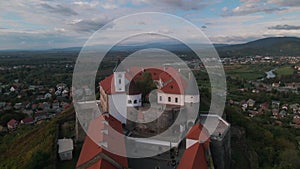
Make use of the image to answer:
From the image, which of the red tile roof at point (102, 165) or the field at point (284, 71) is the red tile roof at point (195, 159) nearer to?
the red tile roof at point (102, 165)

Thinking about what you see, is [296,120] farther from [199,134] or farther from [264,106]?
[199,134]

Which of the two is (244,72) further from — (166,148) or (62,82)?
(166,148)

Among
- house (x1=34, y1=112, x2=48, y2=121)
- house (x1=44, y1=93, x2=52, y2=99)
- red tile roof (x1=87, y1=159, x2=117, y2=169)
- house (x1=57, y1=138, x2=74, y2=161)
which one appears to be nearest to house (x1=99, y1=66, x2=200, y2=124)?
house (x1=57, y1=138, x2=74, y2=161)

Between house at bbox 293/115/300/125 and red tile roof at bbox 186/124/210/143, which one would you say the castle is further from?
house at bbox 293/115/300/125

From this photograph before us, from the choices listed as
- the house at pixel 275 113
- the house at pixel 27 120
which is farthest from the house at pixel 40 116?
the house at pixel 275 113

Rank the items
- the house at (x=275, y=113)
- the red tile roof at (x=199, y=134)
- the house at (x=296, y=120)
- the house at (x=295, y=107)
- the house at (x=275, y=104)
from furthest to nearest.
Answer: the house at (x=275, y=104), the house at (x=295, y=107), the house at (x=275, y=113), the house at (x=296, y=120), the red tile roof at (x=199, y=134)

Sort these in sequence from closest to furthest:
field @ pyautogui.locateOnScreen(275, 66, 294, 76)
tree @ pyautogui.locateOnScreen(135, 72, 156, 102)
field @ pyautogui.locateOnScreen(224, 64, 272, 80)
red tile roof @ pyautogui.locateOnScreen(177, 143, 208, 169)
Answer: red tile roof @ pyautogui.locateOnScreen(177, 143, 208, 169) → tree @ pyautogui.locateOnScreen(135, 72, 156, 102) → field @ pyautogui.locateOnScreen(224, 64, 272, 80) → field @ pyautogui.locateOnScreen(275, 66, 294, 76)

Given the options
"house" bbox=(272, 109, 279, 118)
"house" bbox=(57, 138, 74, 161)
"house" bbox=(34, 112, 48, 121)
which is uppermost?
"house" bbox=(57, 138, 74, 161)

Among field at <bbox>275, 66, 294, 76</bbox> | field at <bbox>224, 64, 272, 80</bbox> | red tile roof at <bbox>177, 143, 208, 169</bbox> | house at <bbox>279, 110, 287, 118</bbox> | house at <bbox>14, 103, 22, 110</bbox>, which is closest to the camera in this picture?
red tile roof at <bbox>177, 143, 208, 169</bbox>

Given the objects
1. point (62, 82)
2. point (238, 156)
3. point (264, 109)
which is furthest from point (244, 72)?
point (238, 156)
